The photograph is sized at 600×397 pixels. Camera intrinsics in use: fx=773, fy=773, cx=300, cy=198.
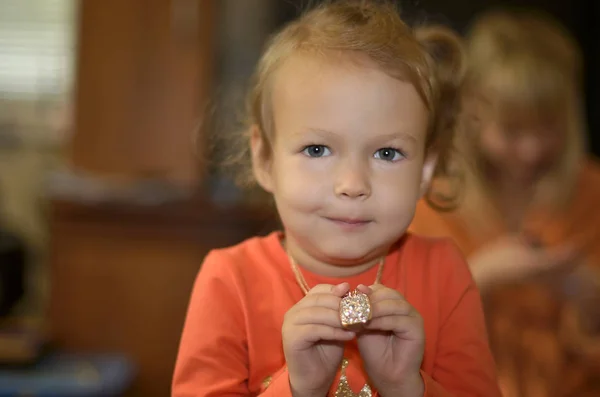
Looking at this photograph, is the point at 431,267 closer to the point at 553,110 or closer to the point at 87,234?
the point at 553,110

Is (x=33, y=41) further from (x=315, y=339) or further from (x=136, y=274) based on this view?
(x=315, y=339)

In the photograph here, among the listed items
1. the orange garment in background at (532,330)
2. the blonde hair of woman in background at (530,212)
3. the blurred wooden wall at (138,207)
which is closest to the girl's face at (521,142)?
the blonde hair of woman in background at (530,212)

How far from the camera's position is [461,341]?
2.96 ft

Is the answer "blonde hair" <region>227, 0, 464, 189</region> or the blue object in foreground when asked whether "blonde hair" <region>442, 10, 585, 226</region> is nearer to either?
"blonde hair" <region>227, 0, 464, 189</region>

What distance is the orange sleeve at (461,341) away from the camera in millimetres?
883

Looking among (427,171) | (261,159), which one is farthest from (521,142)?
(261,159)

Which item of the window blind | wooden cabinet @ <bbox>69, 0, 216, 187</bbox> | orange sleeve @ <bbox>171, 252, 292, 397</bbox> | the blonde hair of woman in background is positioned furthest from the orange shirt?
the window blind

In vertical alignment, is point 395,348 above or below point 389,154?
below

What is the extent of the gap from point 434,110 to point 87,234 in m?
1.84

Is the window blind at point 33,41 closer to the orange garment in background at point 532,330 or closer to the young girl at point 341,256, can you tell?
the orange garment in background at point 532,330

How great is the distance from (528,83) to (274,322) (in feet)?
3.18

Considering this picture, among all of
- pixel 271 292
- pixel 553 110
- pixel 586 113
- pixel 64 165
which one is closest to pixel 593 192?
pixel 553 110

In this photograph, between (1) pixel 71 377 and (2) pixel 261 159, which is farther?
(1) pixel 71 377

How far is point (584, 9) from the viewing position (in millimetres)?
2496
